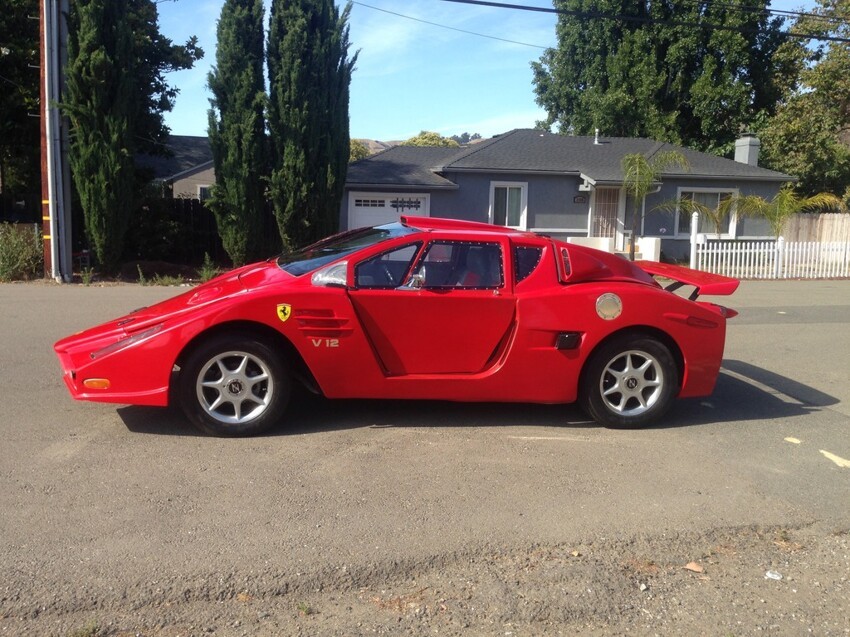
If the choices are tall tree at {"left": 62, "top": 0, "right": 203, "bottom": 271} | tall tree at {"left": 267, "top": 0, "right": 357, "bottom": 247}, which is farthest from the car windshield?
tall tree at {"left": 62, "top": 0, "right": 203, "bottom": 271}

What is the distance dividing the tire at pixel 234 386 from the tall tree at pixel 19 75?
15523mm

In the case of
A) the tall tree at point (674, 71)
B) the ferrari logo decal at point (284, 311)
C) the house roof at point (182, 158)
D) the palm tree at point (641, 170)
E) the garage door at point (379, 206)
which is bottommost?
the ferrari logo decal at point (284, 311)

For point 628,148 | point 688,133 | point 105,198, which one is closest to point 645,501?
point 105,198

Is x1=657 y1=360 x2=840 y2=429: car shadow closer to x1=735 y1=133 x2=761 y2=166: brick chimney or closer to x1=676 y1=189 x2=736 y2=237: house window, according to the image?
x1=676 y1=189 x2=736 y2=237: house window

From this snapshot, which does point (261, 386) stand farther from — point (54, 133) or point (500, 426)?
point (54, 133)

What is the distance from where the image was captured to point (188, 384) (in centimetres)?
523

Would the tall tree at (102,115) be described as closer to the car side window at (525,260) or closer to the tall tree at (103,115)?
the tall tree at (103,115)

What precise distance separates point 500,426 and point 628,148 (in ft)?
72.1

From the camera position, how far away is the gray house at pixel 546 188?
853 inches

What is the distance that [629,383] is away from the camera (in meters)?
5.79

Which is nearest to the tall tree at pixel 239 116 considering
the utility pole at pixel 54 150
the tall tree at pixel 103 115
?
the tall tree at pixel 103 115

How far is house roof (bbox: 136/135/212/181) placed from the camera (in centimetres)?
3489

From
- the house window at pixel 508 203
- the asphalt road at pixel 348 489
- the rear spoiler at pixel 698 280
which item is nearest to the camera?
the asphalt road at pixel 348 489

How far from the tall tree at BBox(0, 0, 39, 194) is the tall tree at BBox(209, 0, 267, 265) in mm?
4993
